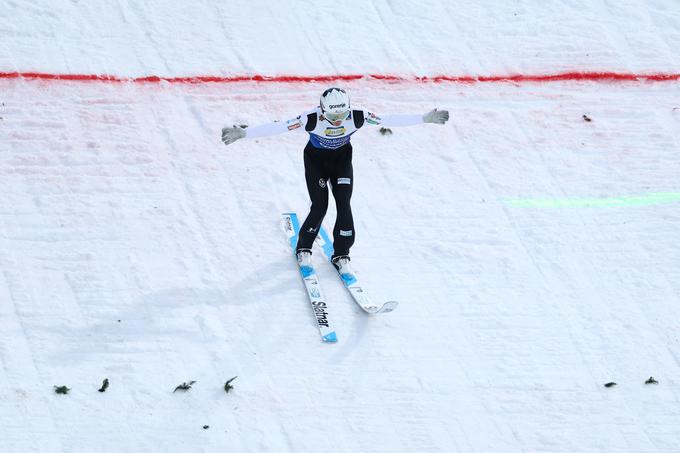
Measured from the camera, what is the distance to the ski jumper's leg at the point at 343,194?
7406 millimetres

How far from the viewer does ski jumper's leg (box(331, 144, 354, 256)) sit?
7406mm

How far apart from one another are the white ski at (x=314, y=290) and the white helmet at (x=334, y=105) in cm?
152

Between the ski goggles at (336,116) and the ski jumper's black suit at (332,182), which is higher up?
the ski goggles at (336,116)

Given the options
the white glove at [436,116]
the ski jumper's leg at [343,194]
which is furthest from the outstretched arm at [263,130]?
the white glove at [436,116]

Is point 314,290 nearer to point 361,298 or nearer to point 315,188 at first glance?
point 361,298

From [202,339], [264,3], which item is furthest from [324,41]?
[202,339]

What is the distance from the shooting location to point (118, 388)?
22.1ft

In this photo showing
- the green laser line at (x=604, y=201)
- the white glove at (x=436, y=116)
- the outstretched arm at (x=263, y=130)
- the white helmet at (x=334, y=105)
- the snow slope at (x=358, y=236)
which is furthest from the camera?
the green laser line at (x=604, y=201)

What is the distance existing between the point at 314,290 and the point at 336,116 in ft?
5.24

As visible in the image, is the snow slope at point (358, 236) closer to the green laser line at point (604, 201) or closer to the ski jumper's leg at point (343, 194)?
the green laser line at point (604, 201)

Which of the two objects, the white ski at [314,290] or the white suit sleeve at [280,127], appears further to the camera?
the white ski at [314,290]

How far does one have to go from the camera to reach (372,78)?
9797 millimetres

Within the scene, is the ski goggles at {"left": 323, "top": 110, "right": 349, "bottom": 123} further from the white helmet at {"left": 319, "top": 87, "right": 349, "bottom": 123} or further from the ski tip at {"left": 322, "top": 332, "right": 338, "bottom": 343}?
the ski tip at {"left": 322, "top": 332, "right": 338, "bottom": 343}

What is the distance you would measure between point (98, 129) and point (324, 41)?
9.47 ft
